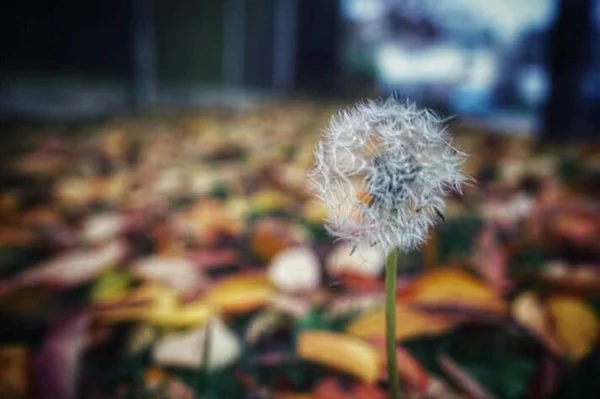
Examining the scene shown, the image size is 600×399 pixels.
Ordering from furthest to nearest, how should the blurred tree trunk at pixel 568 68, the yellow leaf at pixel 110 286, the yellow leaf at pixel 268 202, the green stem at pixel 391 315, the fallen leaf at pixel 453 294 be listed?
the blurred tree trunk at pixel 568 68, the yellow leaf at pixel 268 202, the yellow leaf at pixel 110 286, the fallen leaf at pixel 453 294, the green stem at pixel 391 315

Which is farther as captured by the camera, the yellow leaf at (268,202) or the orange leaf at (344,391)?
the yellow leaf at (268,202)

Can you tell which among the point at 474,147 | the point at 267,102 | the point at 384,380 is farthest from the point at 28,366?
the point at 267,102

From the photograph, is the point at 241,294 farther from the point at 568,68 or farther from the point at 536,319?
the point at 568,68

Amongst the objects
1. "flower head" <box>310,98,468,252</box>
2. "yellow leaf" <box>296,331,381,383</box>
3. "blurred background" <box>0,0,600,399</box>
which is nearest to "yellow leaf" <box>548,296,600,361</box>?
"blurred background" <box>0,0,600,399</box>

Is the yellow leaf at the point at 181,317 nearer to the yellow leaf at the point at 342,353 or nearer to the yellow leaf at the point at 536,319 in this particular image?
the yellow leaf at the point at 342,353

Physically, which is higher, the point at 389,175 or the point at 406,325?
the point at 389,175

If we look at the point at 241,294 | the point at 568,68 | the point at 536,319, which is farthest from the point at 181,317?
the point at 568,68

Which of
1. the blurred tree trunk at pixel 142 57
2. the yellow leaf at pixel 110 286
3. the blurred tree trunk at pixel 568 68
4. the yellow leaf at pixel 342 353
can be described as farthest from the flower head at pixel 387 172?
the blurred tree trunk at pixel 142 57
